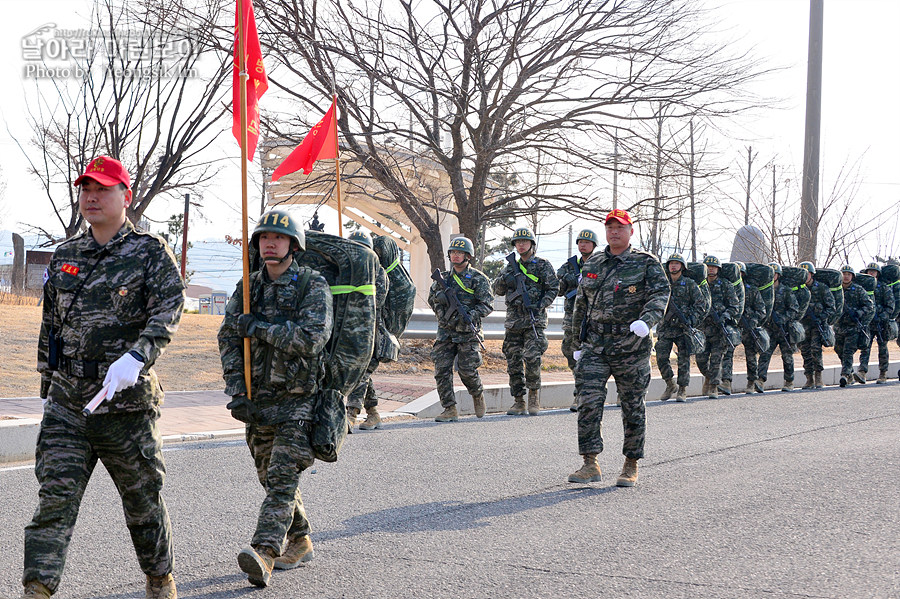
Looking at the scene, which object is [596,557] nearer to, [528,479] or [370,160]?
[528,479]

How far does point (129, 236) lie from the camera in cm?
414

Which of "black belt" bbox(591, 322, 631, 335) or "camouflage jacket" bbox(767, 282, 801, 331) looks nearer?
"black belt" bbox(591, 322, 631, 335)

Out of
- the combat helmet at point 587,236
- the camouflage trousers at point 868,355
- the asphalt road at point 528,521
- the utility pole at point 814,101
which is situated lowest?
the asphalt road at point 528,521

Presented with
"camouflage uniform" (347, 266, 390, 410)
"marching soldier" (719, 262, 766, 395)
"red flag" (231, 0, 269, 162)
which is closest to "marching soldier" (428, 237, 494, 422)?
"camouflage uniform" (347, 266, 390, 410)

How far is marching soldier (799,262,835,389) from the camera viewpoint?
17.4 metres

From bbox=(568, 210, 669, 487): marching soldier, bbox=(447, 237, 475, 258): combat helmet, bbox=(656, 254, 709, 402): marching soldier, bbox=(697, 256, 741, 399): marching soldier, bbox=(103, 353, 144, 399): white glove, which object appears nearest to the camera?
bbox=(103, 353, 144, 399): white glove

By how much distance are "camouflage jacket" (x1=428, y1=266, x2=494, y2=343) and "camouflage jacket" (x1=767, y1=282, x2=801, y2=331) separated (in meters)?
7.55

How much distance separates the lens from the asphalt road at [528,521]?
4637mm

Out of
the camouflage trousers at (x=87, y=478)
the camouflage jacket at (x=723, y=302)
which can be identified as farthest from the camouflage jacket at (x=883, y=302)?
the camouflage trousers at (x=87, y=478)

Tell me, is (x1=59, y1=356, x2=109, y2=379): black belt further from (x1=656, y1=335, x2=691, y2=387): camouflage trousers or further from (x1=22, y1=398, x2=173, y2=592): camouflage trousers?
(x1=656, y1=335, x2=691, y2=387): camouflage trousers

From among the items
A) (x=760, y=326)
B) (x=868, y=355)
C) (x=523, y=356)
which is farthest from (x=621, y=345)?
(x=868, y=355)

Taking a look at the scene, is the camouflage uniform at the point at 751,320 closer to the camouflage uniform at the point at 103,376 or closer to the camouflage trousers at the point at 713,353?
the camouflage trousers at the point at 713,353

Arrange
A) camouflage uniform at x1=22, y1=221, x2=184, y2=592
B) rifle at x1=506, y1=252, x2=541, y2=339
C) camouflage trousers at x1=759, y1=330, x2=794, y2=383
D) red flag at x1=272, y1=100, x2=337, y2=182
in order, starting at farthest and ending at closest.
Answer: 1. camouflage trousers at x1=759, y1=330, x2=794, y2=383
2. rifle at x1=506, y1=252, x2=541, y2=339
3. red flag at x1=272, y1=100, x2=337, y2=182
4. camouflage uniform at x1=22, y1=221, x2=184, y2=592

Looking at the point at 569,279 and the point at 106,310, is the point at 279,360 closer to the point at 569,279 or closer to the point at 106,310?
the point at 106,310
